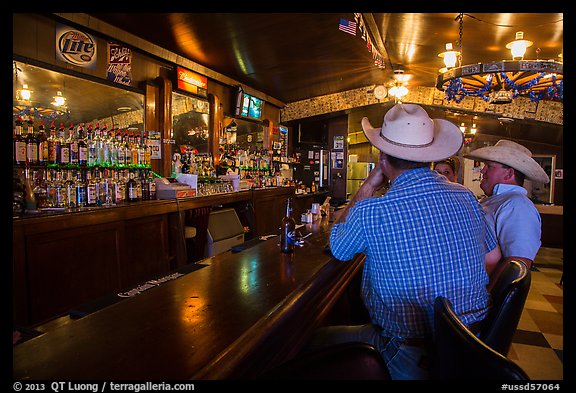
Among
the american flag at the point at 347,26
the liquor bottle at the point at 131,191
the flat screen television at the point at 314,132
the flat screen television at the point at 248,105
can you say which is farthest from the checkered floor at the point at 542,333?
the flat screen television at the point at 314,132

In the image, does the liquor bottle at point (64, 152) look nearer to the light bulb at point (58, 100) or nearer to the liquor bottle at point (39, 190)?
the liquor bottle at point (39, 190)

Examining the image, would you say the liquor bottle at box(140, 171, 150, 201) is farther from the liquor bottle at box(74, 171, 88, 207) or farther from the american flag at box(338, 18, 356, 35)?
the american flag at box(338, 18, 356, 35)

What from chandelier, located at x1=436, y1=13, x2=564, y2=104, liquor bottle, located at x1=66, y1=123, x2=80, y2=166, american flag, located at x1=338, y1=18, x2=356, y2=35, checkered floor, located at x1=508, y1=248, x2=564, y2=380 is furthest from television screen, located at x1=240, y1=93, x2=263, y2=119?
checkered floor, located at x1=508, y1=248, x2=564, y2=380

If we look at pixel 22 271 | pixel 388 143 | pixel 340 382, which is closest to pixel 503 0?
pixel 388 143

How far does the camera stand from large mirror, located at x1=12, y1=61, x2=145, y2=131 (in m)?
3.58

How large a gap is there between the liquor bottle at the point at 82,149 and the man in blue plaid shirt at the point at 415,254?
3244 millimetres

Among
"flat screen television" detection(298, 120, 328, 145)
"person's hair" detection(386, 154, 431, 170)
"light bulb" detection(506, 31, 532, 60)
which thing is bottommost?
"person's hair" detection(386, 154, 431, 170)

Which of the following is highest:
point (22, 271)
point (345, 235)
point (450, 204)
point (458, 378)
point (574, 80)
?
point (574, 80)

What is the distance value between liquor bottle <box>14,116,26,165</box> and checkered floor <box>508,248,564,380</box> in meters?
4.60

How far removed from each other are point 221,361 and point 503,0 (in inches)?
164

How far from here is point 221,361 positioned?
3.20ft

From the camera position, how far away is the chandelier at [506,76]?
4.16m

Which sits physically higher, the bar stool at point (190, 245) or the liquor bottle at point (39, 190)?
the liquor bottle at point (39, 190)

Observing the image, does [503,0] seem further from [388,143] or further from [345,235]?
[345,235]
